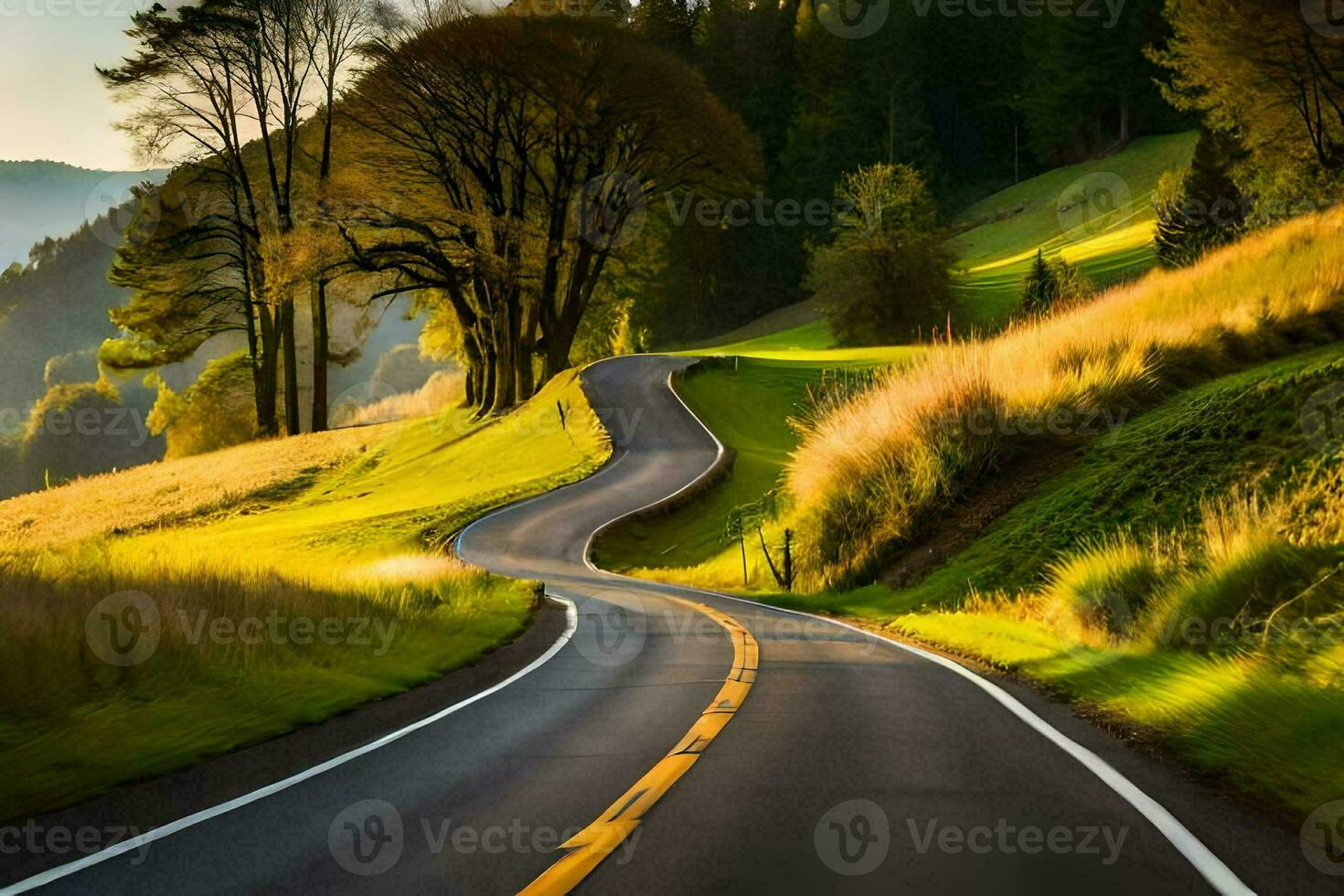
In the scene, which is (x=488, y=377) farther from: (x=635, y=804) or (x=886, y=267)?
(x=635, y=804)

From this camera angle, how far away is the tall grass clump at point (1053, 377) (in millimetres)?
16141

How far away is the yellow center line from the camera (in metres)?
4.26

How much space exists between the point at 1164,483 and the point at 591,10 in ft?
137

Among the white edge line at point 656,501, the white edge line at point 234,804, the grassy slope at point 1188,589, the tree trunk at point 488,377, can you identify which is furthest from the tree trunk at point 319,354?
the white edge line at point 234,804

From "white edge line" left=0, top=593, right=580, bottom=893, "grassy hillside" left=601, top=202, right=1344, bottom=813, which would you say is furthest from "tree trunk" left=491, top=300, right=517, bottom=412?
"white edge line" left=0, top=593, right=580, bottom=893

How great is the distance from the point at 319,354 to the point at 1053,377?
43234 millimetres

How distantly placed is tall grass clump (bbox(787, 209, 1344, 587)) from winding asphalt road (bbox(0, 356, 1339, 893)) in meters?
8.92

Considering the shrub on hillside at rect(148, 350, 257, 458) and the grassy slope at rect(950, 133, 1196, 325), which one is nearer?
the shrub on hillside at rect(148, 350, 257, 458)

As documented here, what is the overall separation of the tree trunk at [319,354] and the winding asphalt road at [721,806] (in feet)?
152

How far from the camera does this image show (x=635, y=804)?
5.22 m

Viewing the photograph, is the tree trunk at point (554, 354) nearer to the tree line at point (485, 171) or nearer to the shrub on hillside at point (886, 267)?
the tree line at point (485, 171)

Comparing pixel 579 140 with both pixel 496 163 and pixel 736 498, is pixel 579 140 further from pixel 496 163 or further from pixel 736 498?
pixel 736 498

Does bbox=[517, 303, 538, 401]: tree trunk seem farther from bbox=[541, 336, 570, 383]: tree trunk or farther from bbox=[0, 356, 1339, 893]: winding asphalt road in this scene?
bbox=[0, 356, 1339, 893]: winding asphalt road

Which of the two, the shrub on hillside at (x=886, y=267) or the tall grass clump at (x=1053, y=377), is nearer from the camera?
the tall grass clump at (x=1053, y=377)
